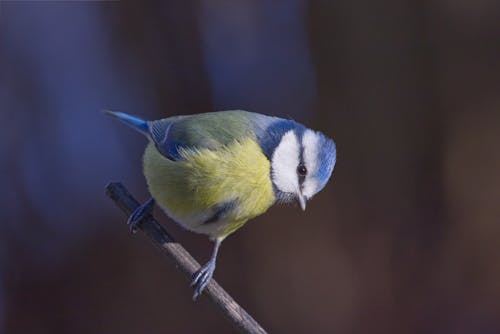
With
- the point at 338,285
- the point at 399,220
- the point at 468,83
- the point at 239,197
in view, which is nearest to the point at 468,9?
the point at 468,83

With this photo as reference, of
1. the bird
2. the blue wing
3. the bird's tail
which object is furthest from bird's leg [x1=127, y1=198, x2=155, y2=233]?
the bird's tail

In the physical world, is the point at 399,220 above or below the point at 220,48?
below

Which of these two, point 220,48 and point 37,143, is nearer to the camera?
point 37,143

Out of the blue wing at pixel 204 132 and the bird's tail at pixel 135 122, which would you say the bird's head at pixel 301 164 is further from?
the bird's tail at pixel 135 122

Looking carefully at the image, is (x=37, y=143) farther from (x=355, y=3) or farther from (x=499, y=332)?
(x=499, y=332)

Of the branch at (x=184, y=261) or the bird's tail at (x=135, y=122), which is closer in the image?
the branch at (x=184, y=261)

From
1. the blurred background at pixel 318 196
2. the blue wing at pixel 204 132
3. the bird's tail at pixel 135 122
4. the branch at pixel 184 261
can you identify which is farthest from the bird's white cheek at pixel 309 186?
the blurred background at pixel 318 196

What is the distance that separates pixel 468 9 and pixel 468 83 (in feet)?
0.76

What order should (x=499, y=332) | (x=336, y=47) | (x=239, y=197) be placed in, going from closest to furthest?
1. (x=239, y=197)
2. (x=499, y=332)
3. (x=336, y=47)

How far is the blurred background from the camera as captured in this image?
186 cm

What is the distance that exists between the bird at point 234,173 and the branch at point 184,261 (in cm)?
4

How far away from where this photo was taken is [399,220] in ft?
6.48

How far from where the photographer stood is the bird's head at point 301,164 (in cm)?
117

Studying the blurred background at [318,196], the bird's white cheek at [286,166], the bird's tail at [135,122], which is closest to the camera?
the bird's white cheek at [286,166]
